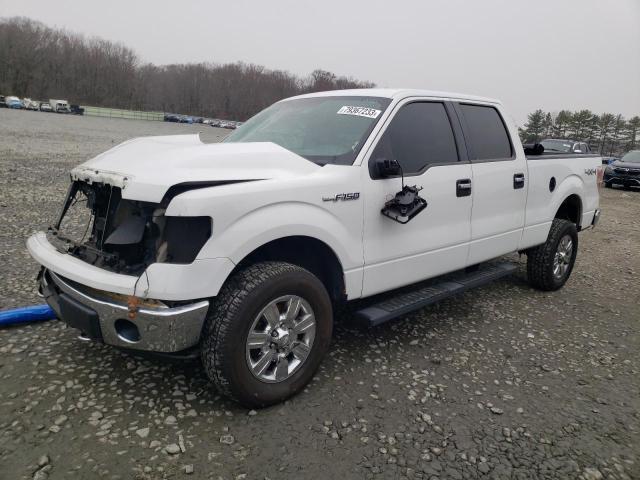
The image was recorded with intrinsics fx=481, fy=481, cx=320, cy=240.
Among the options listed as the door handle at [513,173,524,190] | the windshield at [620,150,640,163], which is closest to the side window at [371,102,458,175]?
the door handle at [513,173,524,190]

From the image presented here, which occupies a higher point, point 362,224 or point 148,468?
point 362,224

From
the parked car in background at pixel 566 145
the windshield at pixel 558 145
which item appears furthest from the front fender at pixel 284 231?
the windshield at pixel 558 145

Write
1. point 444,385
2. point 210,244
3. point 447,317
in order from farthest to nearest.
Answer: point 447,317 → point 444,385 → point 210,244

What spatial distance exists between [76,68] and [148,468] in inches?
4634

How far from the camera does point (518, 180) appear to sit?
15.1 feet

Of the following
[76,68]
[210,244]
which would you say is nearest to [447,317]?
[210,244]

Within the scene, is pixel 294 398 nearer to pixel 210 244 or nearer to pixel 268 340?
pixel 268 340

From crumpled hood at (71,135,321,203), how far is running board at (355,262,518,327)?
1.09 meters

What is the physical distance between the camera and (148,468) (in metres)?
2.39

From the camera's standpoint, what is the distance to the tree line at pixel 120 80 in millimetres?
94938

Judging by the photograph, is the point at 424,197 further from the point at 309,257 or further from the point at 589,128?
the point at 589,128

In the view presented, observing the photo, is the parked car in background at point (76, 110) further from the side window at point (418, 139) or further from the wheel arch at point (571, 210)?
the side window at point (418, 139)

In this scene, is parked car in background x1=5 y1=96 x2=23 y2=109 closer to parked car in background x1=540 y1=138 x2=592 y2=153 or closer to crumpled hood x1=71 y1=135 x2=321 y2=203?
parked car in background x1=540 y1=138 x2=592 y2=153

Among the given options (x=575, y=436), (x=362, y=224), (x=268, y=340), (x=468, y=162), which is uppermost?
(x=468, y=162)
